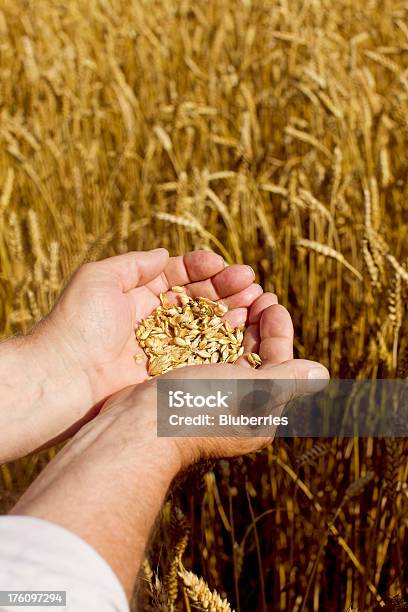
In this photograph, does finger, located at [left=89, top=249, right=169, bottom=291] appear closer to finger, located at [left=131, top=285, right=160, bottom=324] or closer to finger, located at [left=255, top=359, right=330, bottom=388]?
finger, located at [left=131, top=285, right=160, bottom=324]

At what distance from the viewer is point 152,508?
26.6 inches

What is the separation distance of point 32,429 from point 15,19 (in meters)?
1.91

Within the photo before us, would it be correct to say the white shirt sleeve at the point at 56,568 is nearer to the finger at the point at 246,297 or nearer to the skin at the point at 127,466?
the skin at the point at 127,466

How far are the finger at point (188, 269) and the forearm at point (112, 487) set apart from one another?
0.29 m

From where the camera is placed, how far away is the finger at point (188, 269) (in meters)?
1.01

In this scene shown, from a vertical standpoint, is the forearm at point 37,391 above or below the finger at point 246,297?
below

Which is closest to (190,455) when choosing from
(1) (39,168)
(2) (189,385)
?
(2) (189,385)

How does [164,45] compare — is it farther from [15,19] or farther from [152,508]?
[152,508]

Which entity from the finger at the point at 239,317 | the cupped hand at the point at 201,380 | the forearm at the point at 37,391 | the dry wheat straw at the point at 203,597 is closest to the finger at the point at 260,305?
the finger at the point at 239,317

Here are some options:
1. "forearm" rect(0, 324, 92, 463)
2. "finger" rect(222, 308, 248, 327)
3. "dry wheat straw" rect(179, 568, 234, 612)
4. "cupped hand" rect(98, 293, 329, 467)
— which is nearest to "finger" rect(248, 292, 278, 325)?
"finger" rect(222, 308, 248, 327)

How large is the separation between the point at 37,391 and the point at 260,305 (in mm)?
313

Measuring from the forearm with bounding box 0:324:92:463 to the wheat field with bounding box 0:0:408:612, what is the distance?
4.2 inches

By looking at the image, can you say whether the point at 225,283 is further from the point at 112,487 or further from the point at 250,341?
the point at 112,487

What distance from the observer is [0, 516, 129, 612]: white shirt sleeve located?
561 millimetres
